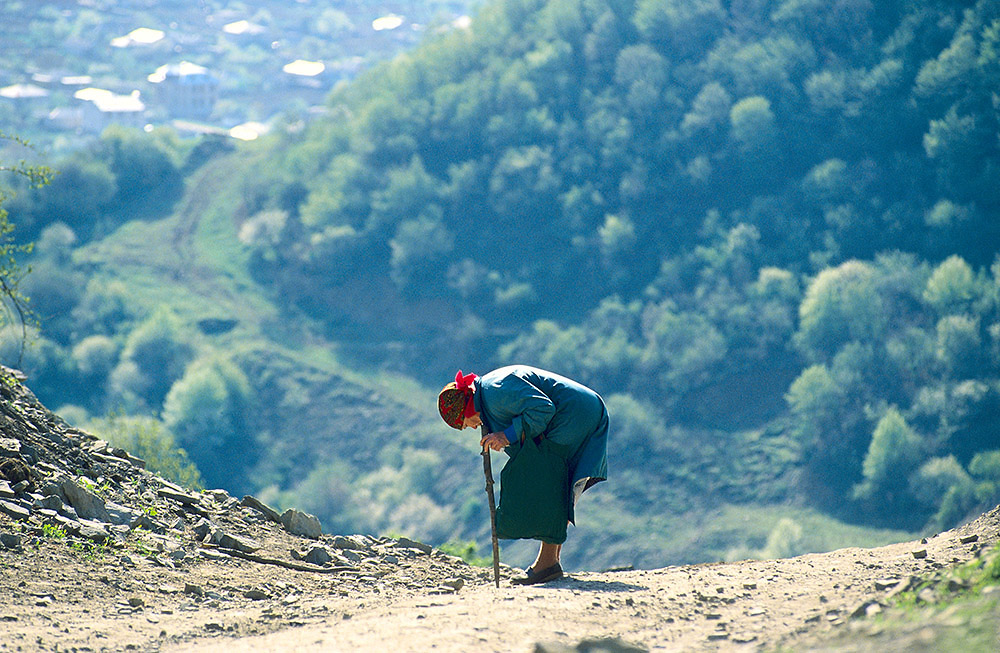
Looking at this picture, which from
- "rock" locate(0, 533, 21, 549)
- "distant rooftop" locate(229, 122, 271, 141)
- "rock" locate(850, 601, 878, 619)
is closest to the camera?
"rock" locate(850, 601, 878, 619)

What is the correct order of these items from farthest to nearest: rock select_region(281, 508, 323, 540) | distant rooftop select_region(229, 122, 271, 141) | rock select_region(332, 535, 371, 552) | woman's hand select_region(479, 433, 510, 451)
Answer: distant rooftop select_region(229, 122, 271, 141)
rock select_region(281, 508, 323, 540)
rock select_region(332, 535, 371, 552)
woman's hand select_region(479, 433, 510, 451)

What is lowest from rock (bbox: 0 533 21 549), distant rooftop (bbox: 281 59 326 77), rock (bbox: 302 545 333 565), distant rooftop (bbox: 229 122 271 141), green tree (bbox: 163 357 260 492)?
rock (bbox: 0 533 21 549)

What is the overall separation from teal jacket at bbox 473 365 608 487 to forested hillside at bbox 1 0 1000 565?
26.5 meters

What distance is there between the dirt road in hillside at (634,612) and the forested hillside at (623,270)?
85.5ft

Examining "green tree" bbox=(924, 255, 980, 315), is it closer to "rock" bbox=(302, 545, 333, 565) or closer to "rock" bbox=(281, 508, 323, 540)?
"rock" bbox=(281, 508, 323, 540)

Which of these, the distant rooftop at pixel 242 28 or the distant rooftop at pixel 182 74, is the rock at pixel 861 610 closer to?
the distant rooftop at pixel 182 74

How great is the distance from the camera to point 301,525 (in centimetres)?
745

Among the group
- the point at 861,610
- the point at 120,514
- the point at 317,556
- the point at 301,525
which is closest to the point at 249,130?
the point at 301,525

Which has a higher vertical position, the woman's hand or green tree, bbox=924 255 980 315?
green tree, bbox=924 255 980 315

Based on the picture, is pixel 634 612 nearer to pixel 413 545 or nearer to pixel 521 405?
pixel 521 405

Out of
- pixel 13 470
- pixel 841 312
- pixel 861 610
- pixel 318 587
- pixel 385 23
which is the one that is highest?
pixel 385 23

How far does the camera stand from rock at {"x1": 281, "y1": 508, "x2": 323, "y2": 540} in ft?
24.4

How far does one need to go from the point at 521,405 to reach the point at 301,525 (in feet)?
9.21

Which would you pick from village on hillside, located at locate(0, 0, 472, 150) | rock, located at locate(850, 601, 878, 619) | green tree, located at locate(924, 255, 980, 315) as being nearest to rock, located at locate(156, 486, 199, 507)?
rock, located at locate(850, 601, 878, 619)
